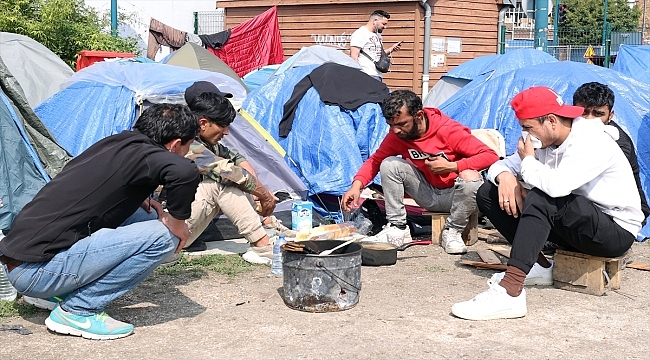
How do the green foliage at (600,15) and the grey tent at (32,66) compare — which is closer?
the grey tent at (32,66)

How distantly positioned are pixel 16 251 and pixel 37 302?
24.4 inches

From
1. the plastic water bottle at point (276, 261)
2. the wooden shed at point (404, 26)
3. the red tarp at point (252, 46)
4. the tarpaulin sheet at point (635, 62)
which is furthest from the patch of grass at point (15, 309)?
the wooden shed at point (404, 26)

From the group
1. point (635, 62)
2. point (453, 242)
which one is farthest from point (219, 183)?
point (635, 62)

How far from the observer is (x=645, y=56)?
1155 centimetres

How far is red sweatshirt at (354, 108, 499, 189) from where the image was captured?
5.77m

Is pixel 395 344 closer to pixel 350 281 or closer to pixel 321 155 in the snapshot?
pixel 350 281

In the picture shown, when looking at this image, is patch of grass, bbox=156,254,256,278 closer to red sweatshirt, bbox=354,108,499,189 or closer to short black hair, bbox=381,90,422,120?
red sweatshirt, bbox=354,108,499,189

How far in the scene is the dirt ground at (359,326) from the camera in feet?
12.0

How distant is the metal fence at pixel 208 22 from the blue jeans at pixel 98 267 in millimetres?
18829

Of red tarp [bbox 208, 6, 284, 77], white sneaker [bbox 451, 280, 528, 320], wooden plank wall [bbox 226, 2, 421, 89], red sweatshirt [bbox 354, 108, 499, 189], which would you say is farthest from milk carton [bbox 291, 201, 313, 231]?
wooden plank wall [bbox 226, 2, 421, 89]

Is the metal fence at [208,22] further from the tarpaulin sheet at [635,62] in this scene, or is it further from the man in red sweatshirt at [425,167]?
the man in red sweatshirt at [425,167]

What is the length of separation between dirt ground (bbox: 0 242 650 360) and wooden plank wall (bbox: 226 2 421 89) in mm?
11950

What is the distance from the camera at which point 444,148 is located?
19.2ft

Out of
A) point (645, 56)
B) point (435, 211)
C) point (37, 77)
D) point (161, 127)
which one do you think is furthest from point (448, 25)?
point (161, 127)
